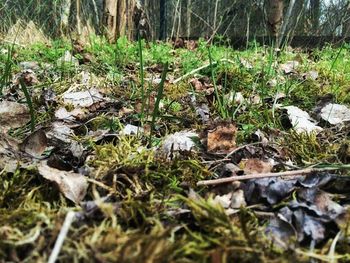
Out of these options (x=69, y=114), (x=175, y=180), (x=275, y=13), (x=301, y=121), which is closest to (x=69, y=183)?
(x=175, y=180)

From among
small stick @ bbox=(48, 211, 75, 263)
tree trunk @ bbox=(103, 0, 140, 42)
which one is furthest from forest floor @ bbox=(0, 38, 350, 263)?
tree trunk @ bbox=(103, 0, 140, 42)

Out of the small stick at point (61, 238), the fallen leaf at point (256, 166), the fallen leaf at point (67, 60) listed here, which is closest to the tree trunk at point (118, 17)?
the fallen leaf at point (67, 60)

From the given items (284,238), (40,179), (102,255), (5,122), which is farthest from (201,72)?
(102,255)

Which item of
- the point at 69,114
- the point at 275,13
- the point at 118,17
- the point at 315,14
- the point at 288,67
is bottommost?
the point at 69,114

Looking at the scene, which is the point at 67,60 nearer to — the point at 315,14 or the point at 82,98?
the point at 82,98

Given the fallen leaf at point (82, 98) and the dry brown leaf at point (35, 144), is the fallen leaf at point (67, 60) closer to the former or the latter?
the fallen leaf at point (82, 98)

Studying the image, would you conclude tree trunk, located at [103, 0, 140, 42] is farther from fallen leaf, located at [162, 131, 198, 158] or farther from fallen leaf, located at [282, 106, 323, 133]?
fallen leaf, located at [162, 131, 198, 158]

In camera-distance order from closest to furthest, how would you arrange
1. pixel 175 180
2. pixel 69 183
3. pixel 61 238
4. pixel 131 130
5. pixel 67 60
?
pixel 61 238, pixel 69 183, pixel 175 180, pixel 131 130, pixel 67 60
